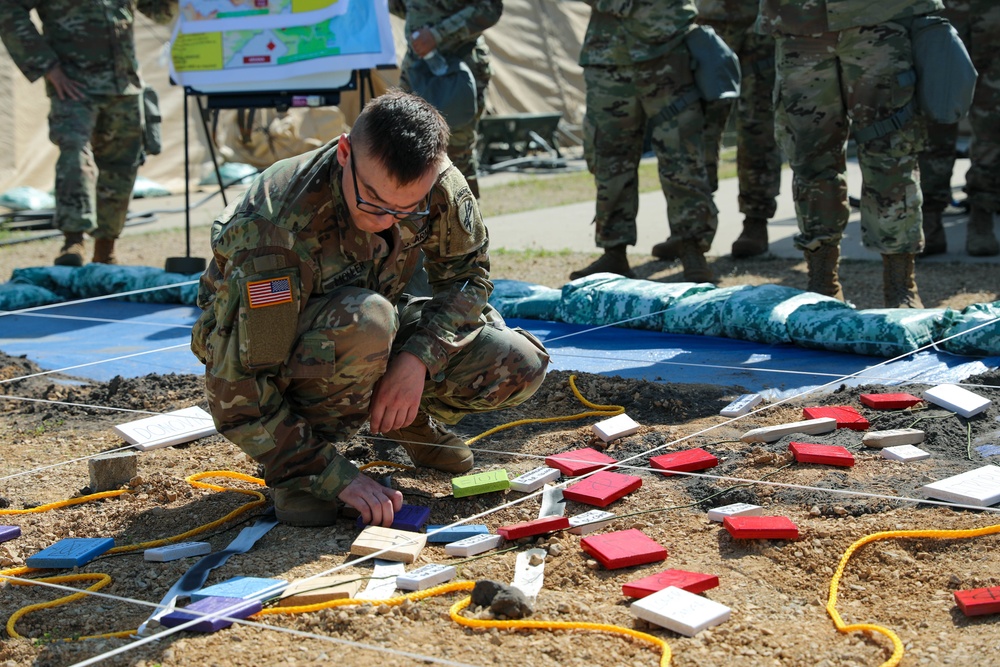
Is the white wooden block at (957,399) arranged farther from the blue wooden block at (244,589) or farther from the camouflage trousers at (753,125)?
the camouflage trousers at (753,125)

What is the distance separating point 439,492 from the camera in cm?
281

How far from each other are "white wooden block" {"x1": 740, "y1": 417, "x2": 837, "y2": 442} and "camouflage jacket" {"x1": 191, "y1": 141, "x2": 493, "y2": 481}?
2.90 feet

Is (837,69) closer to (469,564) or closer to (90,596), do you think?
(469,564)

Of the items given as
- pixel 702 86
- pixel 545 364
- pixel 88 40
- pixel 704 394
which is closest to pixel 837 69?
pixel 702 86

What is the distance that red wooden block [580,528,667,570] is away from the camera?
7.47 ft

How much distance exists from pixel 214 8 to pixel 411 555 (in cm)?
476

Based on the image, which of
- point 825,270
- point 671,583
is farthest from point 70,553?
point 825,270

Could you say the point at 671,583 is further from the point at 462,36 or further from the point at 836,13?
the point at 462,36

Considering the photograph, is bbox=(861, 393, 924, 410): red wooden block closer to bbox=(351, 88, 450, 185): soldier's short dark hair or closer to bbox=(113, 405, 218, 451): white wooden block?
bbox=(351, 88, 450, 185): soldier's short dark hair

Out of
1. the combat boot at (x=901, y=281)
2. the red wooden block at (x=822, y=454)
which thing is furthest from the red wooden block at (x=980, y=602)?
the combat boot at (x=901, y=281)

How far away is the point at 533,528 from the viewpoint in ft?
7.99

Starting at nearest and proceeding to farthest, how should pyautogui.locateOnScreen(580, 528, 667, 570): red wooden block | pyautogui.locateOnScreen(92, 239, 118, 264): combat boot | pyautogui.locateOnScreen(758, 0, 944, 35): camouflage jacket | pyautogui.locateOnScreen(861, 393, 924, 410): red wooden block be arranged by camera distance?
pyautogui.locateOnScreen(580, 528, 667, 570): red wooden block < pyautogui.locateOnScreen(861, 393, 924, 410): red wooden block < pyautogui.locateOnScreen(758, 0, 944, 35): camouflage jacket < pyautogui.locateOnScreen(92, 239, 118, 264): combat boot

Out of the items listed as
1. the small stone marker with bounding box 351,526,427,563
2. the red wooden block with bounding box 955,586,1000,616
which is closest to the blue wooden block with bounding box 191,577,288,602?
the small stone marker with bounding box 351,526,427,563

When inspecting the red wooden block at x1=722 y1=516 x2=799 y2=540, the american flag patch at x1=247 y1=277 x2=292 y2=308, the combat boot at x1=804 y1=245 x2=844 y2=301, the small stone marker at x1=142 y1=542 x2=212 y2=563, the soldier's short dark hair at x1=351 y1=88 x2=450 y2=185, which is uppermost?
the soldier's short dark hair at x1=351 y1=88 x2=450 y2=185
